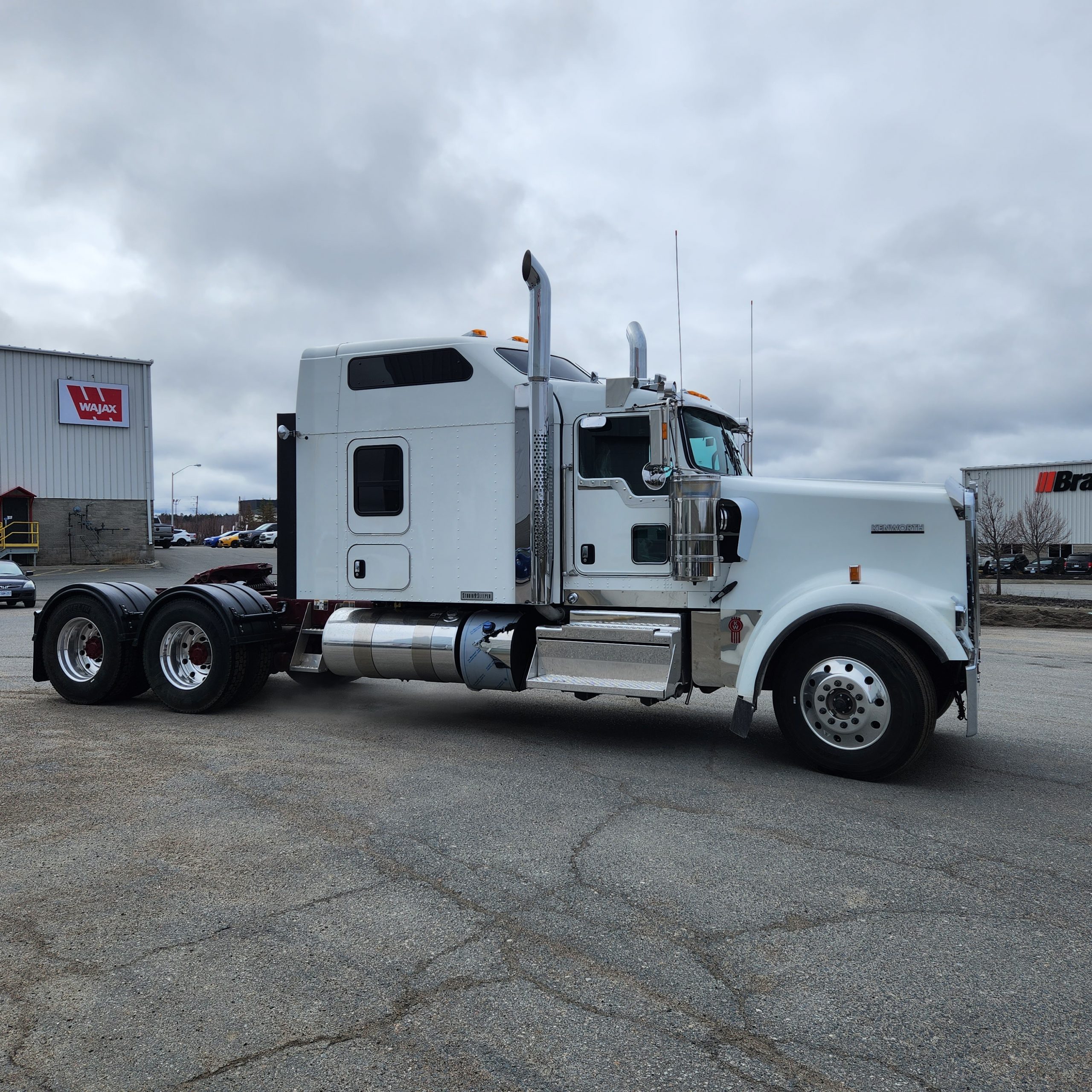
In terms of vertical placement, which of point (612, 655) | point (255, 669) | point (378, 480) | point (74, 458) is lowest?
point (255, 669)

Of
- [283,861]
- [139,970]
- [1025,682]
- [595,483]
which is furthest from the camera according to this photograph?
[1025,682]

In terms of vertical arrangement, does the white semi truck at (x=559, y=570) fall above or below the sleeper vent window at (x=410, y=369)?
below

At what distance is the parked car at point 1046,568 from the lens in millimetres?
50438

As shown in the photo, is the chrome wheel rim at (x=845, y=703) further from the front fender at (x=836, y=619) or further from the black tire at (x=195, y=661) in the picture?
the black tire at (x=195, y=661)

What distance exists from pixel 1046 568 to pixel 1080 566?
1.74 m

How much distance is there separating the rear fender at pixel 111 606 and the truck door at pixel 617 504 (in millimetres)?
4426

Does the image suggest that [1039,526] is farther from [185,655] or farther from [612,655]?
[185,655]

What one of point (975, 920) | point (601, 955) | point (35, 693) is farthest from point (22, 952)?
point (35, 693)

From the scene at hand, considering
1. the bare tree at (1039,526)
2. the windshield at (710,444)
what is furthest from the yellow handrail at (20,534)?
the bare tree at (1039,526)

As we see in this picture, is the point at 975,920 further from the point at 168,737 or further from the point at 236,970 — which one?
the point at 168,737

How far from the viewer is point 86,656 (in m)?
8.98

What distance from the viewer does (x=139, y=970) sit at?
3.32m

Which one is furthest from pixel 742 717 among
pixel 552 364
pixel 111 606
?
pixel 111 606

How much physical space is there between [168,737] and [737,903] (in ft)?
16.4
